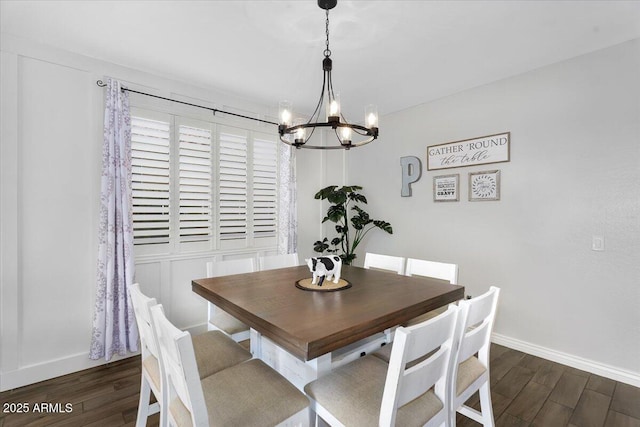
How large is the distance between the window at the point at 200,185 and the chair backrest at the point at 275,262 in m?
1.01

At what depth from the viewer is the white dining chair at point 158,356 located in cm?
138

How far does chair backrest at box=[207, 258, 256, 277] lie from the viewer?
2338 millimetres

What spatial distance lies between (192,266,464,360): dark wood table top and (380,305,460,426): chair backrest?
0.84 feet

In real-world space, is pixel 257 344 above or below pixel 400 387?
below

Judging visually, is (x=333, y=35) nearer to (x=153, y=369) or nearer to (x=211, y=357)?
(x=211, y=357)

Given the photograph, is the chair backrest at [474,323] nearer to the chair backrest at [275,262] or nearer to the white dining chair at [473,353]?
the white dining chair at [473,353]

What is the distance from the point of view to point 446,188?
3480mm

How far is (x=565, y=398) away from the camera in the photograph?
2.16 metres

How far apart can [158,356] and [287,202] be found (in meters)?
2.71

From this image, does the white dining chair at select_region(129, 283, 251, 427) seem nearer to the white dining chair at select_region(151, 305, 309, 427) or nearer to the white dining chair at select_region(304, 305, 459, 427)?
the white dining chair at select_region(151, 305, 309, 427)

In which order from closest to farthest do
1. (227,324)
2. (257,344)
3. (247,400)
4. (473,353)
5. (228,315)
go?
1. (247,400)
2. (473,353)
3. (257,344)
4. (227,324)
5. (228,315)

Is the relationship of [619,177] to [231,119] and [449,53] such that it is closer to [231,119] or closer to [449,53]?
[449,53]

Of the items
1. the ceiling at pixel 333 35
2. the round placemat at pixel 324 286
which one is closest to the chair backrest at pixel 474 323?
the round placemat at pixel 324 286

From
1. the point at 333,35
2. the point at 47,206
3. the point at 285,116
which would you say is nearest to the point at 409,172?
the point at 333,35
